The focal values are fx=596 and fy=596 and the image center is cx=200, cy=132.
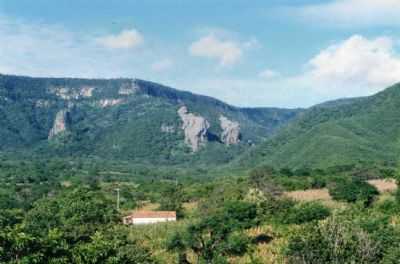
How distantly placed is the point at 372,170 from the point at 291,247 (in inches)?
2775

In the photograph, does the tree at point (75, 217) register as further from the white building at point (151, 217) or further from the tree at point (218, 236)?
the white building at point (151, 217)

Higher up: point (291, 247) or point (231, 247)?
point (291, 247)

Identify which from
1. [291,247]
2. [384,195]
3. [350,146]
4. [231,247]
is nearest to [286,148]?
[350,146]

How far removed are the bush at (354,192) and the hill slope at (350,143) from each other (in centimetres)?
5236

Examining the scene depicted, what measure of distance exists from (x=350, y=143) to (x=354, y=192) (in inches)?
3127

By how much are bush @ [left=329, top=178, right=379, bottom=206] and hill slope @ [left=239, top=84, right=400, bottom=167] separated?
52.4m

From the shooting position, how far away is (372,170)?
322 ft

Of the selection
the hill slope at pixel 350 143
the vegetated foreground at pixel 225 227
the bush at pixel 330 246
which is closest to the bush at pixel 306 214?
the vegetated foreground at pixel 225 227

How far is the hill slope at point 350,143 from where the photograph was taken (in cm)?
13862

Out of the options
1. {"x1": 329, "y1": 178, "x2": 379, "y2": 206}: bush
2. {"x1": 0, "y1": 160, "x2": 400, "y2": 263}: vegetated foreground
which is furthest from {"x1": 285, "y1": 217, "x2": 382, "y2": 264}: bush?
{"x1": 329, "y1": 178, "x2": 379, "y2": 206}: bush

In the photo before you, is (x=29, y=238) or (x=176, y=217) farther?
(x=176, y=217)

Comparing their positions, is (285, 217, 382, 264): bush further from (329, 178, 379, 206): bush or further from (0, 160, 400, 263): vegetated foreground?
(329, 178, 379, 206): bush

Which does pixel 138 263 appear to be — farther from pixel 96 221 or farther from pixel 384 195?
pixel 384 195

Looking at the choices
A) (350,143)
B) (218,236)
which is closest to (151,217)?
(218,236)
